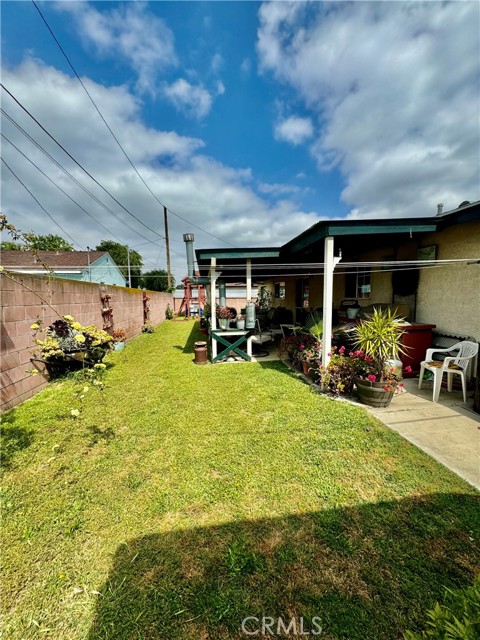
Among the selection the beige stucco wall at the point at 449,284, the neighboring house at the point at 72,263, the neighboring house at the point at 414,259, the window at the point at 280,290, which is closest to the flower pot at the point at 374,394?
the neighboring house at the point at 414,259

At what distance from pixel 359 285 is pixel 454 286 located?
292 centimetres

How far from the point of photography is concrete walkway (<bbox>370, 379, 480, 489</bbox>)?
2512 mm

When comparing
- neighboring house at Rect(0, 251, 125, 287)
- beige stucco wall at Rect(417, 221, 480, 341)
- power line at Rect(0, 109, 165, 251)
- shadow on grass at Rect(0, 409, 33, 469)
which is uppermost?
power line at Rect(0, 109, 165, 251)

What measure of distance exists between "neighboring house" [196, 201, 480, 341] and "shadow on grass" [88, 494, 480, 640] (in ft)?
10.4

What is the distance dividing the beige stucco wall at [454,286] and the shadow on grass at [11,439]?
21.6 feet

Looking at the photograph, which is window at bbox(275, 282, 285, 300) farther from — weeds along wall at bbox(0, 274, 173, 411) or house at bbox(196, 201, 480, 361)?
weeds along wall at bbox(0, 274, 173, 411)

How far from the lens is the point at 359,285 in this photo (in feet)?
24.8

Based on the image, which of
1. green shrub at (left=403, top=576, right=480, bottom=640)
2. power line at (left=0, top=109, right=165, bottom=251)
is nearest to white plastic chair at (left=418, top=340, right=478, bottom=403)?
green shrub at (left=403, top=576, right=480, bottom=640)

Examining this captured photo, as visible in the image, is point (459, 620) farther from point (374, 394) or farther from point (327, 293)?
point (327, 293)

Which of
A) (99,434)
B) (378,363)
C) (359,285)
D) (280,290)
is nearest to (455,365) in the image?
(378,363)

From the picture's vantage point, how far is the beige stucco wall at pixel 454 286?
4328 mm

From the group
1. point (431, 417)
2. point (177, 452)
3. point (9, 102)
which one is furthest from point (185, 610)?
point (9, 102)

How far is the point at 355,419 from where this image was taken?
3.36 m

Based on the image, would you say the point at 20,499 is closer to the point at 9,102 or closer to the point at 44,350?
the point at 44,350
